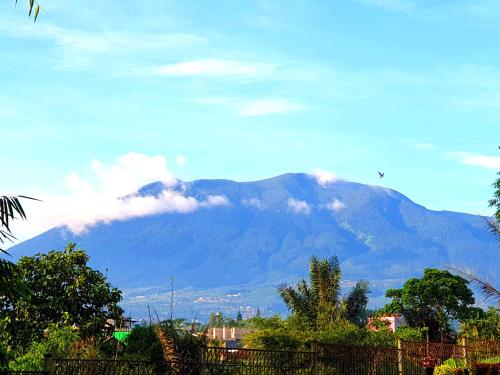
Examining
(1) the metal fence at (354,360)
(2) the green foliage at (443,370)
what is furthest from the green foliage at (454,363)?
(1) the metal fence at (354,360)

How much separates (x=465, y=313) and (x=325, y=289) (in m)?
39.6

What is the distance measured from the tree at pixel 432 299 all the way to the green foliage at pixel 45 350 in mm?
59821

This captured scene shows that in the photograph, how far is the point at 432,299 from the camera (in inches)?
3307

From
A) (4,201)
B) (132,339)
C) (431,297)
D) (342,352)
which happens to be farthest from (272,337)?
(431,297)

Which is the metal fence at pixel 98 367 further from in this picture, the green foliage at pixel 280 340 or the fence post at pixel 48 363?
the green foliage at pixel 280 340

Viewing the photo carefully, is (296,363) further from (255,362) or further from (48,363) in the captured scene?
(48,363)

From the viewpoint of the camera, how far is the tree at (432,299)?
271ft

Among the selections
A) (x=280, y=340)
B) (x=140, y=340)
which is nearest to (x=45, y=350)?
(x=140, y=340)

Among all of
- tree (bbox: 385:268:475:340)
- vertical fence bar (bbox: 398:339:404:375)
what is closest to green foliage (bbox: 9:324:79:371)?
vertical fence bar (bbox: 398:339:404:375)

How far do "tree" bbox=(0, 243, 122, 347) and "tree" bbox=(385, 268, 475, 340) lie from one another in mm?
51291

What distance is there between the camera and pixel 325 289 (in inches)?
1875

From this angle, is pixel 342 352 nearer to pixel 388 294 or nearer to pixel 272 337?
pixel 272 337

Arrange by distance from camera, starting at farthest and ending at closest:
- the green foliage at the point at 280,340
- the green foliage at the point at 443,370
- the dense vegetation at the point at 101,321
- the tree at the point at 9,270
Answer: the green foliage at the point at 280,340 → the green foliage at the point at 443,370 → the dense vegetation at the point at 101,321 → the tree at the point at 9,270

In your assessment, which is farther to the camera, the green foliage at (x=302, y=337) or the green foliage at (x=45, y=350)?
the green foliage at (x=302, y=337)
